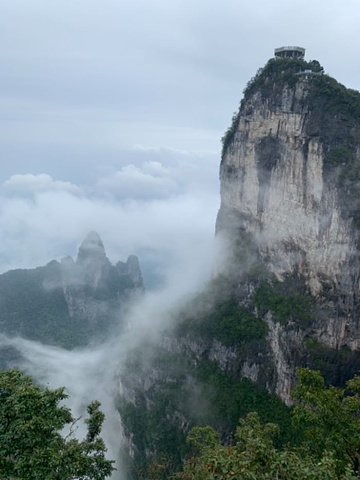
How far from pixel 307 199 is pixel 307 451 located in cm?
2301

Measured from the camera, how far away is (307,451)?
13.7 metres

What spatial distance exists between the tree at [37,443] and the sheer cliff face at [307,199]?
2361cm

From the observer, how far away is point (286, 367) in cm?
3225

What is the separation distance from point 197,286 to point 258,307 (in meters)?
27.3

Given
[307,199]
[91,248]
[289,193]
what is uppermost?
[289,193]

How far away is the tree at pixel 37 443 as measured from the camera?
9.58 m

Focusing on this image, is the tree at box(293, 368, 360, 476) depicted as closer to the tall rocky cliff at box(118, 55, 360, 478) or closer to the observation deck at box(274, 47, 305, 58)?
the tall rocky cliff at box(118, 55, 360, 478)

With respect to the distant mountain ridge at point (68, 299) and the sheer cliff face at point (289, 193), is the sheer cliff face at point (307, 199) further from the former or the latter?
the distant mountain ridge at point (68, 299)

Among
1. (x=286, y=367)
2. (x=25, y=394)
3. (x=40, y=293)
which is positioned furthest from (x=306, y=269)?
(x=40, y=293)

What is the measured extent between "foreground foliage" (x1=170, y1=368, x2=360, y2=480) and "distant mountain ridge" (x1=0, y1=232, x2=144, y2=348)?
5330cm

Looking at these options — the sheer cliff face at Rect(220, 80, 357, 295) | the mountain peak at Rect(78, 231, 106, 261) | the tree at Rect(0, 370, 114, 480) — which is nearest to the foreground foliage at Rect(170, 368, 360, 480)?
the tree at Rect(0, 370, 114, 480)

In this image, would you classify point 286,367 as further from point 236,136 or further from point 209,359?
point 236,136

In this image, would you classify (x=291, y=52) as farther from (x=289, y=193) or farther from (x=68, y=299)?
(x=68, y=299)

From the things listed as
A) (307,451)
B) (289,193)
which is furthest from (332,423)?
(289,193)
